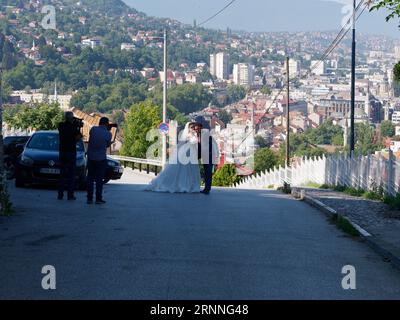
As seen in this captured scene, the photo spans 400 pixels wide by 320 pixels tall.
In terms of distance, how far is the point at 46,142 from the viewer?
23625 millimetres

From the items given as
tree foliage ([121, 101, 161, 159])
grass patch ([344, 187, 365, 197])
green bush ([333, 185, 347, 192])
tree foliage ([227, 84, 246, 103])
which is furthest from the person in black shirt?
tree foliage ([227, 84, 246, 103])

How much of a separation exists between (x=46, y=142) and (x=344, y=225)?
11154 millimetres

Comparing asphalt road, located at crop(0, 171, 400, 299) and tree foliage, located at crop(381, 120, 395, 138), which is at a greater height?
tree foliage, located at crop(381, 120, 395, 138)

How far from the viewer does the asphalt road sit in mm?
8586

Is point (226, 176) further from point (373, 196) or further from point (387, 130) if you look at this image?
point (373, 196)

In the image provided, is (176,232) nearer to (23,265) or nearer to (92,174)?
(23,265)

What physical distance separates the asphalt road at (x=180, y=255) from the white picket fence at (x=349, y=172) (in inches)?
237

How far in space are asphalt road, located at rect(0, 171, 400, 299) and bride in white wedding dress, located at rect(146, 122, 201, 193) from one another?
742 centimetres

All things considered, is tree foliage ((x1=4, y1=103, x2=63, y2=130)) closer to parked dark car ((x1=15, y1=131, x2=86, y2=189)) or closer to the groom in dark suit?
the groom in dark suit

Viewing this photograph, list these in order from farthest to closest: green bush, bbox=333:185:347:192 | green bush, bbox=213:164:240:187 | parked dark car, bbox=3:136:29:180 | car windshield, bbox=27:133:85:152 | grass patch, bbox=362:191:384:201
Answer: green bush, bbox=213:164:240:187, green bush, bbox=333:185:347:192, parked dark car, bbox=3:136:29:180, car windshield, bbox=27:133:85:152, grass patch, bbox=362:191:384:201

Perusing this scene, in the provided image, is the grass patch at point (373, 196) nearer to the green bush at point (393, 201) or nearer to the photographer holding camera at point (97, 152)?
the green bush at point (393, 201)
